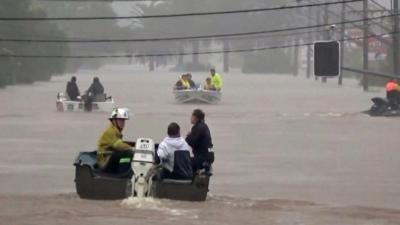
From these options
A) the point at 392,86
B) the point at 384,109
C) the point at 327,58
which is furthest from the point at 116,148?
the point at 392,86

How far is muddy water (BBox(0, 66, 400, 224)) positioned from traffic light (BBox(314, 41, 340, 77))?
6.63ft

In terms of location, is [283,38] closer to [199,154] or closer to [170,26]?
[170,26]

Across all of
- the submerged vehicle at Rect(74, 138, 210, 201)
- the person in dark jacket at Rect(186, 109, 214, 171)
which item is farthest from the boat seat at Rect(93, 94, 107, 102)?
the submerged vehicle at Rect(74, 138, 210, 201)

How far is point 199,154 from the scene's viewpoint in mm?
18484

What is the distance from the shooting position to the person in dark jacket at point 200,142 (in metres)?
18.4

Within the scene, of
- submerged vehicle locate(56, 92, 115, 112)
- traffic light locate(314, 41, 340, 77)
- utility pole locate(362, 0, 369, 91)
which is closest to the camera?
traffic light locate(314, 41, 340, 77)

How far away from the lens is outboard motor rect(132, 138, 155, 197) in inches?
687

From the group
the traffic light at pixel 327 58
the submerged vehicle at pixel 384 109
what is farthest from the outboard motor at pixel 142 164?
the submerged vehicle at pixel 384 109

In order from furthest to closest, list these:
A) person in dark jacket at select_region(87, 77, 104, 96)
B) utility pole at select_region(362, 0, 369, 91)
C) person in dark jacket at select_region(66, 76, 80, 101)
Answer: utility pole at select_region(362, 0, 369, 91) < person in dark jacket at select_region(66, 76, 80, 101) < person in dark jacket at select_region(87, 77, 104, 96)

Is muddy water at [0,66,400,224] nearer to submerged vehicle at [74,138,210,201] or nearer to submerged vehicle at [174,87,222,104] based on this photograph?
submerged vehicle at [74,138,210,201]

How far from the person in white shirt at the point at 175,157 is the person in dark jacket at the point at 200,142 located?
275mm

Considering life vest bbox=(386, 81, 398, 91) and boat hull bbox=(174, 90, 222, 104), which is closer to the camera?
life vest bbox=(386, 81, 398, 91)

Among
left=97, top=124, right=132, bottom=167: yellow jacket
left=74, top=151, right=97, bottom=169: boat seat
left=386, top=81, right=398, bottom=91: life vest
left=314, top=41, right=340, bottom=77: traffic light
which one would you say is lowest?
left=74, top=151, right=97, bottom=169: boat seat

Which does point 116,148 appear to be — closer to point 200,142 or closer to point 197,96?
point 200,142
